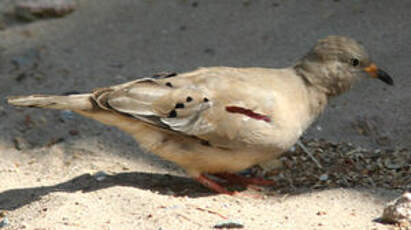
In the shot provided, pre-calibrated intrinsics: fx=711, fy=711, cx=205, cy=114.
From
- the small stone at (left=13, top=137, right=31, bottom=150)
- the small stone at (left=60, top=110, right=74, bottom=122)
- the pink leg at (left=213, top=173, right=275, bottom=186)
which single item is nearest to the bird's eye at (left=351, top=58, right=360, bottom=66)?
the pink leg at (left=213, top=173, right=275, bottom=186)

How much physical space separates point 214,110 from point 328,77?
104 centimetres

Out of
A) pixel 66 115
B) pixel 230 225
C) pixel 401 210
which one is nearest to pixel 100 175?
pixel 66 115

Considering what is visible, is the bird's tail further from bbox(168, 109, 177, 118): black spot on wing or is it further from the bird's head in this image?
the bird's head

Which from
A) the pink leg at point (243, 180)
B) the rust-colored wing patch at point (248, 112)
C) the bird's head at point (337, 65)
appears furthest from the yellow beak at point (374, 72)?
the pink leg at point (243, 180)

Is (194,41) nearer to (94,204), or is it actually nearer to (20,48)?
(20,48)

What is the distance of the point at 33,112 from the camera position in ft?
23.0

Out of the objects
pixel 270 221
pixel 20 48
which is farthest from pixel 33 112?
pixel 270 221

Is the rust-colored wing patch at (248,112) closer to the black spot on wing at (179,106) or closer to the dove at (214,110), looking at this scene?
the dove at (214,110)

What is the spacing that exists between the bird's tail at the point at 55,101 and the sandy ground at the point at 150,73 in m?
0.65

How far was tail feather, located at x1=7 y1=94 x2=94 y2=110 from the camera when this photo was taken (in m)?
5.31

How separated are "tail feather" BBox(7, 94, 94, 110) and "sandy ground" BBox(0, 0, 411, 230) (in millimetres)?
646

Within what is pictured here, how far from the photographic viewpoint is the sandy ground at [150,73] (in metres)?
4.88

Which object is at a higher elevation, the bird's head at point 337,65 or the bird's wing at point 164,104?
the bird's head at point 337,65

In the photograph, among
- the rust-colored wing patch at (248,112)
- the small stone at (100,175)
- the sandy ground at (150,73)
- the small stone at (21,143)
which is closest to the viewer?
the sandy ground at (150,73)
